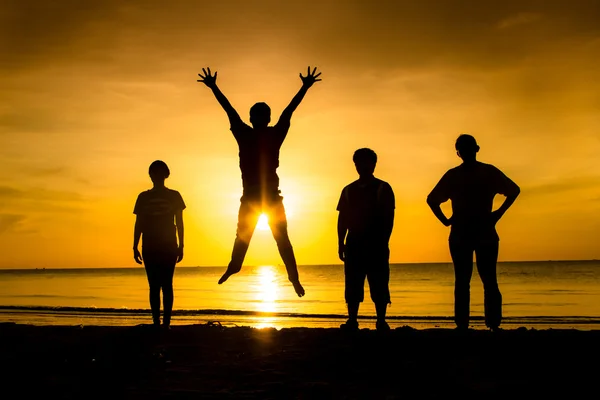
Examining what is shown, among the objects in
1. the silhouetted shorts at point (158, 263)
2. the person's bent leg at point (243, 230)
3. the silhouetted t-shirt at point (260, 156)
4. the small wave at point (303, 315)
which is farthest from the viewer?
the small wave at point (303, 315)

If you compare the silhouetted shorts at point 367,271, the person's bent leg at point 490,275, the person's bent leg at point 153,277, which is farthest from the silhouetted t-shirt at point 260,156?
the person's bent leg at point 490,275

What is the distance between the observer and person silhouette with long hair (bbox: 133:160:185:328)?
1009 centimetres

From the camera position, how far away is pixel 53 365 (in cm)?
712

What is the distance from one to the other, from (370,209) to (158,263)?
3.74m

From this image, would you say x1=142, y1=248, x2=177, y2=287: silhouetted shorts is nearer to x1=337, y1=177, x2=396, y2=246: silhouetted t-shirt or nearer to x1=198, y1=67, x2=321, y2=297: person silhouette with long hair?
x1=198, y1=67, x2=321, y2=297: person silhouette with long hair

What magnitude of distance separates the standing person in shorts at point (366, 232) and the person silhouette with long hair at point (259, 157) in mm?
1130

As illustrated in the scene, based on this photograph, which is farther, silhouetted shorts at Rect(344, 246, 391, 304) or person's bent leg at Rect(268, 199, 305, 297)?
silhouetted shorts at Rect(344, 246, 391, 304)

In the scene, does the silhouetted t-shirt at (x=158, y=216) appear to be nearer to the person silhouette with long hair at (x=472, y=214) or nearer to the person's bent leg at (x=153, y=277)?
the person's bent leg at (x=153, y=277)

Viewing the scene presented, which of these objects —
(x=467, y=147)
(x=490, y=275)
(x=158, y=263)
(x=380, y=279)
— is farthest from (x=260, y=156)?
(x=490, y=275)

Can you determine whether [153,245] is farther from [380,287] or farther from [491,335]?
[491,335]

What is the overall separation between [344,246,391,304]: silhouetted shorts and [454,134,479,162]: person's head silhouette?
178cm

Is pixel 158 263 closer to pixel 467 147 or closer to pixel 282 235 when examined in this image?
pixel 282 235

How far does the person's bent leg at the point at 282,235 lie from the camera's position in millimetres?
8180

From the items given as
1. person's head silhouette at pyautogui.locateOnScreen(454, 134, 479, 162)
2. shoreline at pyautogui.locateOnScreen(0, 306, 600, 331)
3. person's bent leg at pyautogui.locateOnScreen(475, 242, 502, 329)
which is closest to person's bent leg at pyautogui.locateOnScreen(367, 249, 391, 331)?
person's bent leg at pyautogui.locateOnScreen(475, 242, 502, 329)
